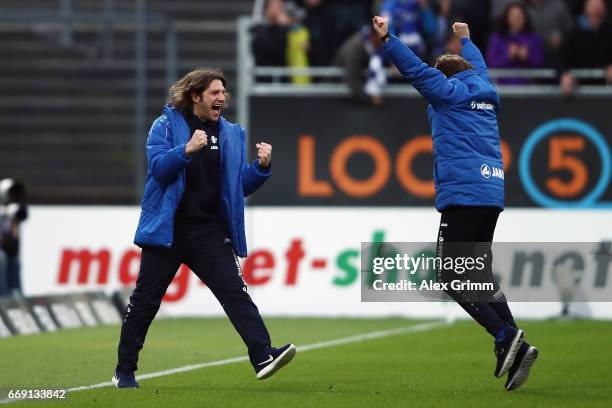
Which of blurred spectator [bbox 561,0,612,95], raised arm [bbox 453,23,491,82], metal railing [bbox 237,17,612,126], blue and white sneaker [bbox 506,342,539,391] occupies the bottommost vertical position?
blue and white sneaker [bbox 506,342,539,391]

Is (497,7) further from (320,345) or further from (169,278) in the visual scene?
(169,278)

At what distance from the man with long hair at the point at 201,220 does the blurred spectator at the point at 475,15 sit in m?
11.1

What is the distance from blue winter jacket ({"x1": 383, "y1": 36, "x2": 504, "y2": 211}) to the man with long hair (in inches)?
43.5

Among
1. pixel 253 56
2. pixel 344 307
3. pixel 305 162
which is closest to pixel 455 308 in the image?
pixel 344 307

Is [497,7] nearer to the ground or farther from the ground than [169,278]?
farther from the ground

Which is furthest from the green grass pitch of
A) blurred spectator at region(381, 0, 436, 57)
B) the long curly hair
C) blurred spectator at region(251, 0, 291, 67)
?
blurred spectator at region(251, 0, 291, 67)

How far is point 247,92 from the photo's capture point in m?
21.2

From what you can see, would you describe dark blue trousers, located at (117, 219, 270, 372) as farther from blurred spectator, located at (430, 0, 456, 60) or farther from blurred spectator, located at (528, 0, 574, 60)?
blurred spectator, located at (528, 0, 574, 60)

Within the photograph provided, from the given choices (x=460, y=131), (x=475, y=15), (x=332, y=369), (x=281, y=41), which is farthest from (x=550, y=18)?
(x=460, y=131)

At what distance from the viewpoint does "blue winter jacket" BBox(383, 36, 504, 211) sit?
10043 millimetres

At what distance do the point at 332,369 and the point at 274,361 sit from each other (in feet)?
6.75

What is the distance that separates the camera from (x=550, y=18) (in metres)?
21.6

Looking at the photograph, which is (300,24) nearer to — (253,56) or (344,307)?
(253,56)

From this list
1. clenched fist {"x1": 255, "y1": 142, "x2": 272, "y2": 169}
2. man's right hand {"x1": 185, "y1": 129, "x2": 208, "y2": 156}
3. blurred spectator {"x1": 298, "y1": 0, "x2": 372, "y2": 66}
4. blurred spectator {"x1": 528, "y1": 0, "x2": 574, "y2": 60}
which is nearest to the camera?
man's right hand {"x1": 185, "y1": 129, "x2": 208, "y2": 156}
